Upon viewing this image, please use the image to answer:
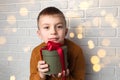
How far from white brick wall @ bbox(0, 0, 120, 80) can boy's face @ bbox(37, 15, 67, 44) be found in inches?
12.2

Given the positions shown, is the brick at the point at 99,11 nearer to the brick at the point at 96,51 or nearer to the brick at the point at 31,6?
the brick at the point at 96,51

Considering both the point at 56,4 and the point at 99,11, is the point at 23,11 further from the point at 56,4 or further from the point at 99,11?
the point at 99,11

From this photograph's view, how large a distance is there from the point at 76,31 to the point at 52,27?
1.18 feet

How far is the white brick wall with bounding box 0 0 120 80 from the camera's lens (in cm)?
144

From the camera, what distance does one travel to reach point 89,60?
58.9 inches

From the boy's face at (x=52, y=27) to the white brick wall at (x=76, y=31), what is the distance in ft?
1.02

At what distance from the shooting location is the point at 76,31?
1.50m

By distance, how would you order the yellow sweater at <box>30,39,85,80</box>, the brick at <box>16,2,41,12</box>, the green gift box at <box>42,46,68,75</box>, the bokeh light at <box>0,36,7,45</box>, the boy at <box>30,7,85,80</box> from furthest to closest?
the bokeh light at <box>0,36,7,45</box>, the brick at <box>16,2,41,12</box>, the yellow sweater at <box>30,39,85,80</box>, the boy at <box>30,7,85,80</box>, the green gift box at <box>42,46,68,75</box>

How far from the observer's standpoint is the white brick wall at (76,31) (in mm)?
1443

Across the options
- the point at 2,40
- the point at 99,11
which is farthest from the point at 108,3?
the point at 2,40

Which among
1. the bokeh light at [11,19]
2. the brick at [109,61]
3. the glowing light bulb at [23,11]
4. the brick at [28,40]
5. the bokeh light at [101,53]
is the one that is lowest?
the brick at [109,61]

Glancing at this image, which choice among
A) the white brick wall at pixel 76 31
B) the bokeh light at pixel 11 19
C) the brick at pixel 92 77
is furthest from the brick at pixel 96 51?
the bokeh light at pixel 11 19

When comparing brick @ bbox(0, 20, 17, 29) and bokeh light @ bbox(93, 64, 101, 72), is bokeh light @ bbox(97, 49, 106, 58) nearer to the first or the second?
bokeh light @ bbox(93, 64, 101, 72)

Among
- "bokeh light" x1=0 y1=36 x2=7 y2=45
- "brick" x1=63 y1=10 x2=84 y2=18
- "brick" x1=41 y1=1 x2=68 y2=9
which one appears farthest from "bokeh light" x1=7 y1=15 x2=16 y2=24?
"brick" x1=63 y1=10 x2=84 y2=18
